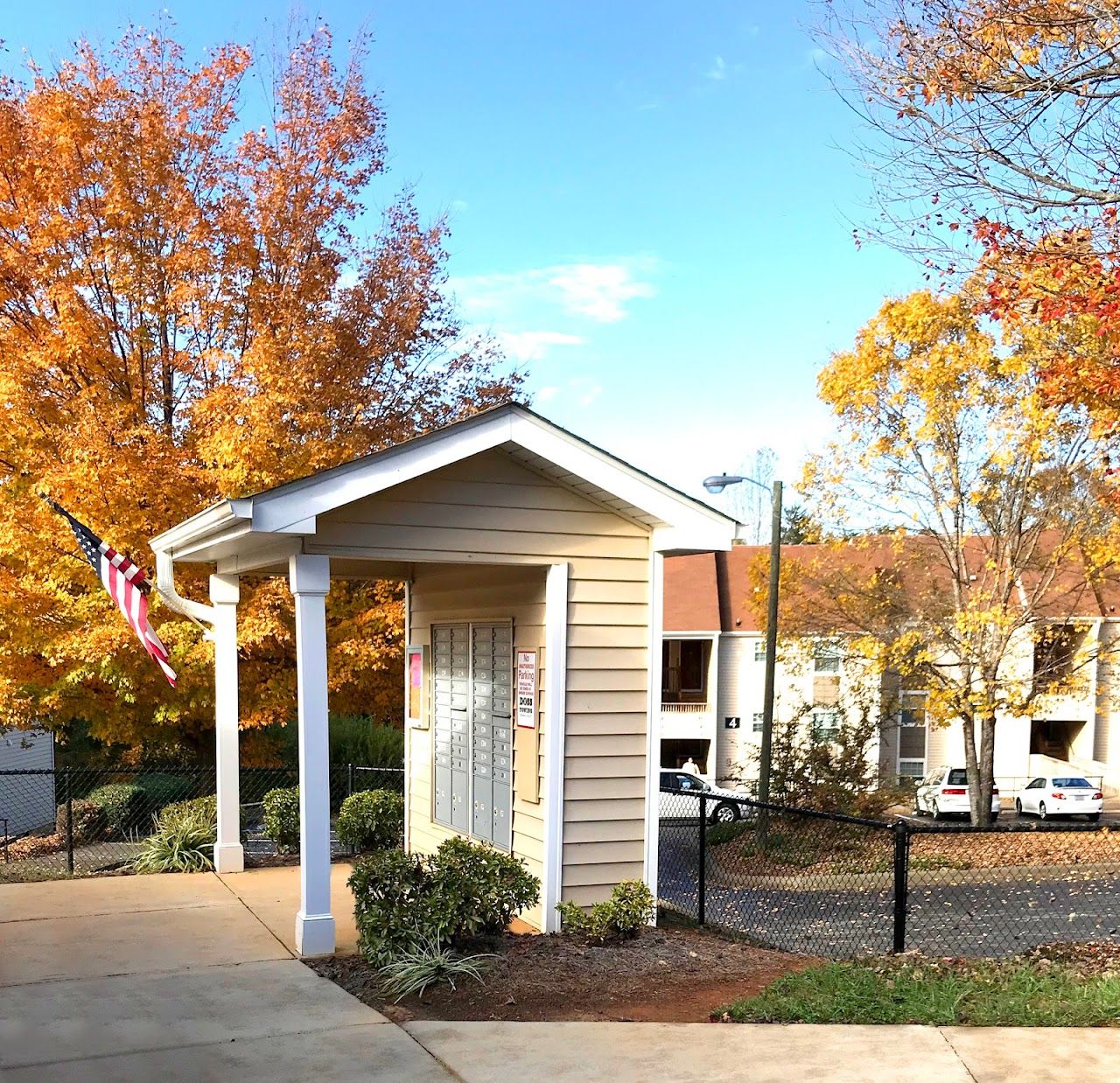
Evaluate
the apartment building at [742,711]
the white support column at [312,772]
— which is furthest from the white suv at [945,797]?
the white support column at [312,772]

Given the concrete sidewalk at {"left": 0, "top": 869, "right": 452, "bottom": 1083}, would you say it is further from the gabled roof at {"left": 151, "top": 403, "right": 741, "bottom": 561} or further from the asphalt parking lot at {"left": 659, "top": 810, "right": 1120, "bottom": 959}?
the asphalt parking lot at {"left": 659, "top": 810, "right": 1120, "bottom": 959}

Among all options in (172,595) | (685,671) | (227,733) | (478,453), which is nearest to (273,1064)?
(478,453)

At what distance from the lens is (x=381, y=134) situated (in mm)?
15633

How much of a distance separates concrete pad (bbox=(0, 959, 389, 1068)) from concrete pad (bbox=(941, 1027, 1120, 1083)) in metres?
2.99

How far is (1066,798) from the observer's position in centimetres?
2911

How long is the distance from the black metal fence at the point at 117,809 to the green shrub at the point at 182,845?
42cm

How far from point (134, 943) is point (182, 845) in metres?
2.90

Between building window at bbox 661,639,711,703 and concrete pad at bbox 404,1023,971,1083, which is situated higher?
concrete pad at bbox 404,1023,971,1083

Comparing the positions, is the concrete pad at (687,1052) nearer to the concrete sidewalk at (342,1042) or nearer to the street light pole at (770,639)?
the concrete sidewalk at (342,1042)

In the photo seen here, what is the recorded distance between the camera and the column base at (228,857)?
10.5 metres

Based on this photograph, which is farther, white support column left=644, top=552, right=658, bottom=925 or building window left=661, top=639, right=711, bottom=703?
building window left=661, top=639, right=711, bottom=703

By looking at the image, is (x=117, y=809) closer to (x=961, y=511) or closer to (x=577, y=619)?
(x=577, y=619)

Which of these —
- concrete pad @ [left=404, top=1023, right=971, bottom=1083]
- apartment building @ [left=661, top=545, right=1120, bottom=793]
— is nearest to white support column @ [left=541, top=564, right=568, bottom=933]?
concrete pad @ [left=404, top=1023, right=971, bottom=1083]

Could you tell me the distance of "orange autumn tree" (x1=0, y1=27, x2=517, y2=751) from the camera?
12.5 m
